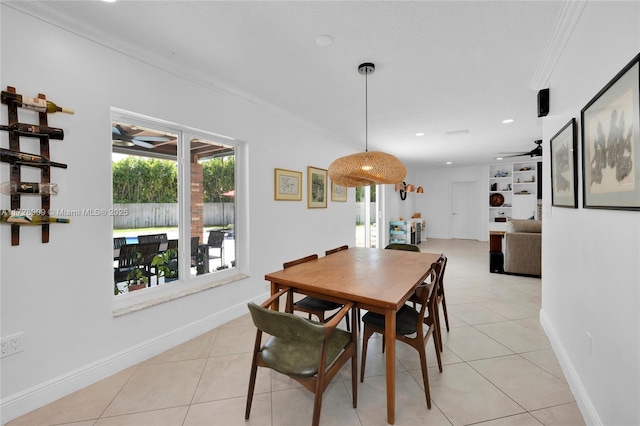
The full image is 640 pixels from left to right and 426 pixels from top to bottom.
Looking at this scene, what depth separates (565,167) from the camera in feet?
6.22

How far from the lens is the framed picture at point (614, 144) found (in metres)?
1.06

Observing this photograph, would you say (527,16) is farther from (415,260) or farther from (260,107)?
(260,107)

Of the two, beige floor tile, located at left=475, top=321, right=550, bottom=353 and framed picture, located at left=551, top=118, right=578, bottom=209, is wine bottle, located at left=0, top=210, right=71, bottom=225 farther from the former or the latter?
beige floor tile, located at left=475, top=321, right=550, bottom=353

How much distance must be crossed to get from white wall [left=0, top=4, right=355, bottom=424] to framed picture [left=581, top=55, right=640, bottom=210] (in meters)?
2.83

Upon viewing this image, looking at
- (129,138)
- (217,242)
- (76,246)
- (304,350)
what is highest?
(129,138)

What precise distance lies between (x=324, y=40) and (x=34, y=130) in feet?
6.40

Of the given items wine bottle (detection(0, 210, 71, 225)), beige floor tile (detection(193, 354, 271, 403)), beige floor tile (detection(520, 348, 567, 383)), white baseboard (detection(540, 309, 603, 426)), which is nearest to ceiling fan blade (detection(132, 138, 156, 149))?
wine bottle (detection(0, 210, 71, 225))

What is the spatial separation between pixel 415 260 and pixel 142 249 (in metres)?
2.44

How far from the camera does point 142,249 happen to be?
7.79 feet

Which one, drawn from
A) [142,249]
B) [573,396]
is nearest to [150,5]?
[142,249]

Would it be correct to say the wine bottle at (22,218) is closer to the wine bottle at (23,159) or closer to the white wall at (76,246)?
the white wall at (76,246)

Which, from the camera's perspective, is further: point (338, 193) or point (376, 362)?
point (338, 193)

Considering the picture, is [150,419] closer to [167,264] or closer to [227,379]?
[227,379]

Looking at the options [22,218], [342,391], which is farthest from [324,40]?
[342,391]
